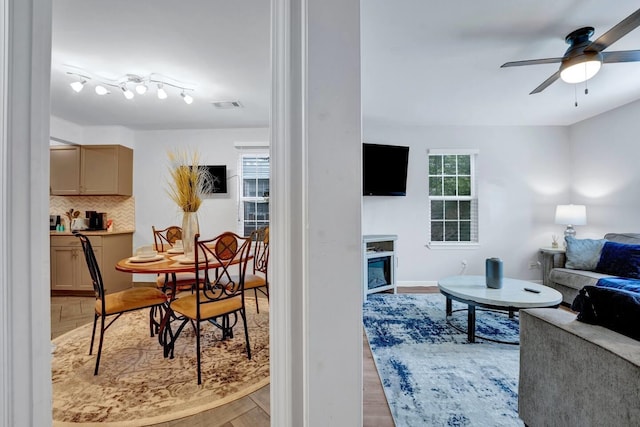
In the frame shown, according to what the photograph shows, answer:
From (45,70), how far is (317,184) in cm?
98

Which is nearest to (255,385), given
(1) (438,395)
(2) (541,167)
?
(1) (438,395)

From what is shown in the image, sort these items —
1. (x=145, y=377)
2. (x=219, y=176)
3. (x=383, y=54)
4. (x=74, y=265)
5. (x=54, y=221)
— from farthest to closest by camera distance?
(x=219, y=176)
(x=54, y=221)
(x=74, y=265)
(x=383, y=54)
(x=145, y=377)

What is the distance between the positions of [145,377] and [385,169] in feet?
11.9

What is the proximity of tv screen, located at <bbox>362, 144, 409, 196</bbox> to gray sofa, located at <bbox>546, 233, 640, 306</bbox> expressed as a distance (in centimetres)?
208

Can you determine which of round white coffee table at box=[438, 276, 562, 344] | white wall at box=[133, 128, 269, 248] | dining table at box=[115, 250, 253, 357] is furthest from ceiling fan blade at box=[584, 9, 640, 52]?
white wall at box=[133, 128, 269, 248]

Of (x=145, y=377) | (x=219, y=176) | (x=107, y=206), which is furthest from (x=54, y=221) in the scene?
(x=145, y=377)

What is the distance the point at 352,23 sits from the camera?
2.04 ft

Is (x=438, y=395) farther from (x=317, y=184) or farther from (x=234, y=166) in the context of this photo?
(x=234, y=166)

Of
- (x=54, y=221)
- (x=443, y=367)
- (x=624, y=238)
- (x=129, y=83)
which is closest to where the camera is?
(x=443, y=367)

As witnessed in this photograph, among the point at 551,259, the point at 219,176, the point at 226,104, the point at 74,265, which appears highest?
the point at 226,104

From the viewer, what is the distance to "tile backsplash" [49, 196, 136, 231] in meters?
4.16

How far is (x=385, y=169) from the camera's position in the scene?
13.5ft

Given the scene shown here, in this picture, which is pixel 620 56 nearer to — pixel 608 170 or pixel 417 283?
pixel 608 170

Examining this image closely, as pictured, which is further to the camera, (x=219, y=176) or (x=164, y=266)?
(x=219, y=176)
